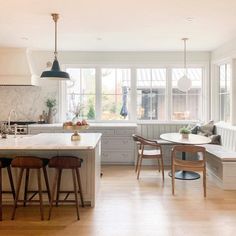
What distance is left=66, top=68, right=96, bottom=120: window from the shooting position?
679 centimetres

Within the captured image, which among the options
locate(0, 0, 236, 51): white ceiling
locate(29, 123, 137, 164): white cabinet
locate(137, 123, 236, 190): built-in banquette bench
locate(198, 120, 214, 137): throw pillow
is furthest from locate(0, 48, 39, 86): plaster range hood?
locate(198, 120, 214, 137): throw pillow

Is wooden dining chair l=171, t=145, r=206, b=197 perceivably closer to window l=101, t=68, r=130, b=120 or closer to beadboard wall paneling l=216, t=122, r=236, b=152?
beadboard wall paneling l=216, t=122, r=236, b=152

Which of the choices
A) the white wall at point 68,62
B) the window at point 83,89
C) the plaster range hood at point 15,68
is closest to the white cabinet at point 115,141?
the window at point 83,89

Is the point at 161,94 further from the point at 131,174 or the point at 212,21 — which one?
the point at 212,21

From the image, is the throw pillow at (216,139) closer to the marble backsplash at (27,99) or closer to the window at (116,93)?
the window at (116,93)

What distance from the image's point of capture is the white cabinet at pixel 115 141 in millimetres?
6137

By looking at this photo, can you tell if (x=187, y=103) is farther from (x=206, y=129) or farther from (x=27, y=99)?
(x=27, y=99)

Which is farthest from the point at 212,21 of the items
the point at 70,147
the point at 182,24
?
the point at 70,147

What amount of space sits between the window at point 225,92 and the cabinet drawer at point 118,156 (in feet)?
6.84

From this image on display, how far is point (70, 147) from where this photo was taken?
133 inches

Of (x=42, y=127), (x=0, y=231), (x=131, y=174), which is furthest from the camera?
(x=42, y=127)

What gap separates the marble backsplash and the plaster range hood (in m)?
0.41

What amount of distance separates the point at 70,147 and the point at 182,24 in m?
2.48

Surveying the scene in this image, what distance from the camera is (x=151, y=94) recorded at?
6781mm
